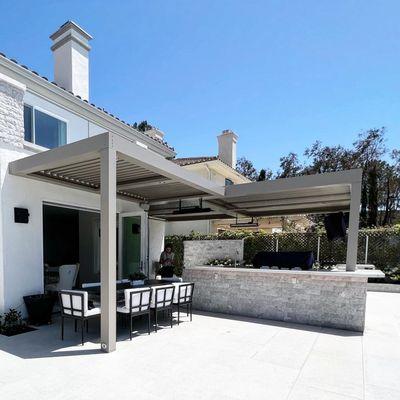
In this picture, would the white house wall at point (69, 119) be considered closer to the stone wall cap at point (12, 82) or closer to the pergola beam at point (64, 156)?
the stone wall cap at point (12, 82)

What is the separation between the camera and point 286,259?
8.38 meters

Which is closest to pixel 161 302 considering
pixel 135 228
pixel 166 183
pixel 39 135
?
Result: pixel 166 183

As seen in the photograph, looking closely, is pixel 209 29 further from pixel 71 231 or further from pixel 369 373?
pixel 71 231

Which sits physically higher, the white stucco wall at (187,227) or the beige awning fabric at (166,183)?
the beige awning fabric at (166,183)

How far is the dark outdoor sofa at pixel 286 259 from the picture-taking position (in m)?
8.01

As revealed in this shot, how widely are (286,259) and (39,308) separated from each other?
6253 millimetres

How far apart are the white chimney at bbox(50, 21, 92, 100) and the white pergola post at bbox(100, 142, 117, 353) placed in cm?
590

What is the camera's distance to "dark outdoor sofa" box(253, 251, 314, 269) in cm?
801

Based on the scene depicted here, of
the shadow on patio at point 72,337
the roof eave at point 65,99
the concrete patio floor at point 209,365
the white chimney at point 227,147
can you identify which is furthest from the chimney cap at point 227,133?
the concrete patio floor at point 209,365

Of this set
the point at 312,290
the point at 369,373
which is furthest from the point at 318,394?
the point at 312,290

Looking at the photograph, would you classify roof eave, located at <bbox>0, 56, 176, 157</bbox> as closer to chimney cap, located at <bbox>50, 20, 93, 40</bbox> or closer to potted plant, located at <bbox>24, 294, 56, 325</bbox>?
chimney cap, located at <bbox>50, 20, 93, 40</bbox>

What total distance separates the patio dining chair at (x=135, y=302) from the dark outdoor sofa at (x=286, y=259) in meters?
3.96

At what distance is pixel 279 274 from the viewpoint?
7.14m

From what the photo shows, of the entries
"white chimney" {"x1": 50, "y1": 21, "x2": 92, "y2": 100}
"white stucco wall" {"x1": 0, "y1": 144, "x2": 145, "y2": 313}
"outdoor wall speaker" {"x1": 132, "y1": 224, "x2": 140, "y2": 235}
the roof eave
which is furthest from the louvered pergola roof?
"white chimney" {"x1": 50, "y1": 21, "x2": 92, "y2": 100}
